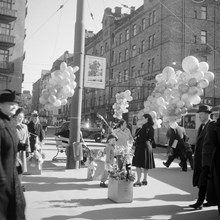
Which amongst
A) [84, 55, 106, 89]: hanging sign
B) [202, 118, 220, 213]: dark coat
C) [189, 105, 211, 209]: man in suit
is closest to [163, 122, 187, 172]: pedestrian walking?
[84, 55, 106, 89]: hanging sign

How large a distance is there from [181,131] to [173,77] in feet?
10.6

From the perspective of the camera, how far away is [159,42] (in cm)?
3291

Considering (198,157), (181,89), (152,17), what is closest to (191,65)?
(181,89)

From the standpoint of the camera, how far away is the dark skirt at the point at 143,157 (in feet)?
26.1

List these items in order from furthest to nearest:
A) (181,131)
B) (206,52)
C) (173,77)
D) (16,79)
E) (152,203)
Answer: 1. (16,79)
2. (206,52)
3. (181,131)
4. (173,77)
5. (152,203)

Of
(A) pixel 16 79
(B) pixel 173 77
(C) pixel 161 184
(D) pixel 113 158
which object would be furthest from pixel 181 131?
(A) pixel 16 79

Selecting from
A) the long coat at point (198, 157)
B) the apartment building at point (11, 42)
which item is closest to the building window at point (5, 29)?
the apartment building at point (11, 42)

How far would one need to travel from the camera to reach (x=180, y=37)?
104 ft

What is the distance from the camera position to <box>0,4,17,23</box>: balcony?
1453 inches

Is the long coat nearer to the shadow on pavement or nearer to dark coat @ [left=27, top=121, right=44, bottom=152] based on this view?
the shadow on pavement

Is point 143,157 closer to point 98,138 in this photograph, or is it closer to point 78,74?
point 78,74

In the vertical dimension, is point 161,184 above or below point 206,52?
below

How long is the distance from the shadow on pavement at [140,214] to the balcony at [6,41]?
35.3 m

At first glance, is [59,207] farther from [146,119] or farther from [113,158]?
[146,119]
